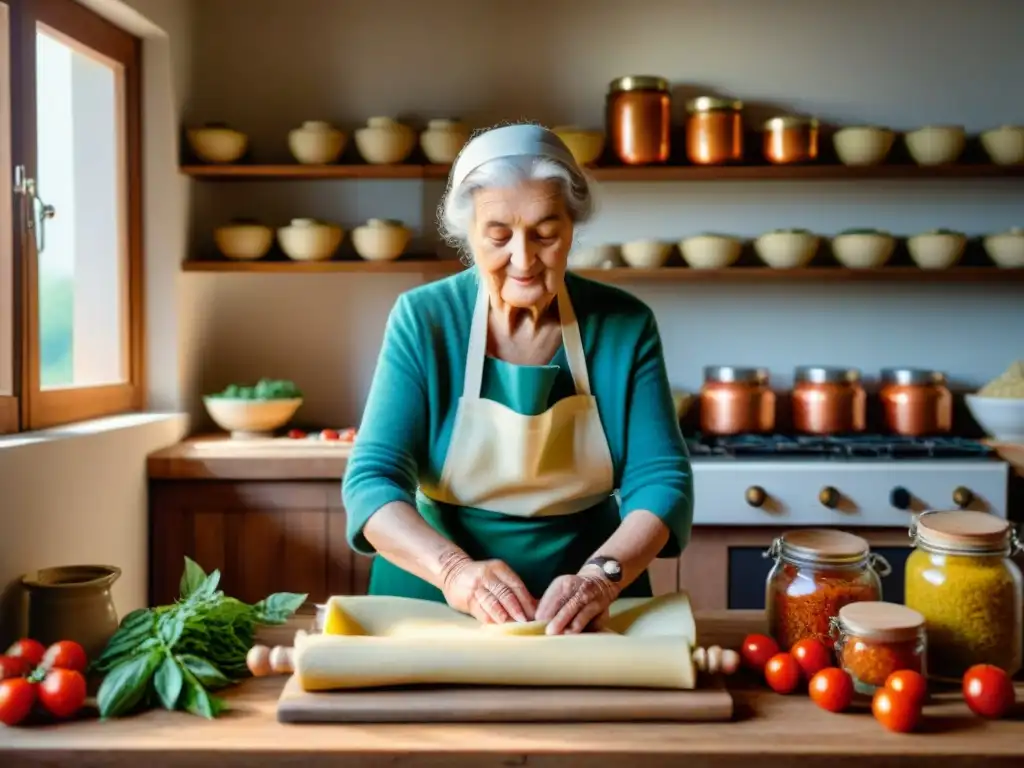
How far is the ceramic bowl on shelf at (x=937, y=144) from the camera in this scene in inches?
123

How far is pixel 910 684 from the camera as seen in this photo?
1.07 metres

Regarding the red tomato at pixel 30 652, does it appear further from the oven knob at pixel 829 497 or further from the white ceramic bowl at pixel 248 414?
the oven knob at pixel 829 497

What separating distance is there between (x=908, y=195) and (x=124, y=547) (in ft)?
8.35

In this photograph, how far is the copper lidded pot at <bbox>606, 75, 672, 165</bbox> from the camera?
3092 millimetres

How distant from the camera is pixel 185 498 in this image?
2.78m

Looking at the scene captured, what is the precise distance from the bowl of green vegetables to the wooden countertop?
6.49ft

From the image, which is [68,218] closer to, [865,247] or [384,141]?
[384,141]

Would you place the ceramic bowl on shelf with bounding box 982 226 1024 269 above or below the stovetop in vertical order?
above

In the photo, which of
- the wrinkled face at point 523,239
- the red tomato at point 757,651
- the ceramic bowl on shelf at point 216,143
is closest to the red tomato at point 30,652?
the wrinkled face at point 523,239

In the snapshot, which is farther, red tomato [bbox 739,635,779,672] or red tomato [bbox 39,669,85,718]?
red tomato [bbox 739,635,779,672]

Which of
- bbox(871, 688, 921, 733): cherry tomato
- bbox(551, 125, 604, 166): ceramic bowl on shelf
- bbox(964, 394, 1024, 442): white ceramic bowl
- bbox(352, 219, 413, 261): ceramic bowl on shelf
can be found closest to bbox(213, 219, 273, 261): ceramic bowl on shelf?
bbox(352, 219, 413, 261): ceramic bowl on shelf

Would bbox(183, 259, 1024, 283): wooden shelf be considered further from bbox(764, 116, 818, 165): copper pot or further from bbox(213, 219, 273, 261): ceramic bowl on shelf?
bbox(764, 116, 818, 165): copper pot

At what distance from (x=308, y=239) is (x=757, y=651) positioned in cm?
221

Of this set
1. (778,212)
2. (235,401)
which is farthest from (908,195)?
(235,401)
